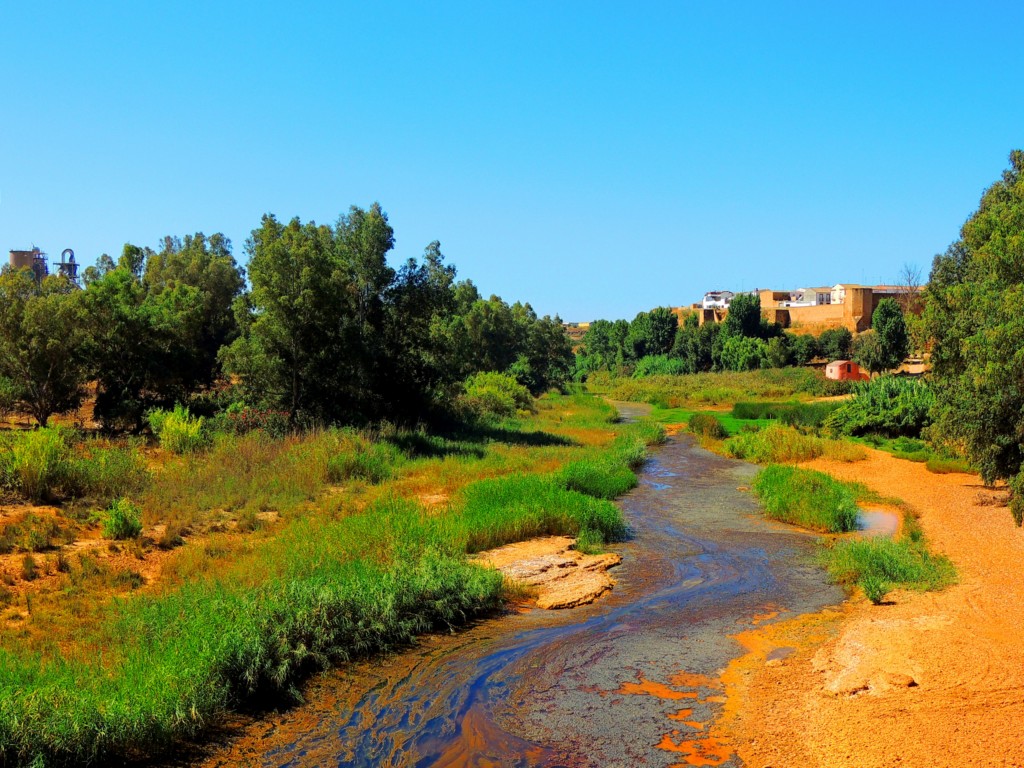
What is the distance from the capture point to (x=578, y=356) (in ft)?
396

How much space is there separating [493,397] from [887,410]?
61.7ft

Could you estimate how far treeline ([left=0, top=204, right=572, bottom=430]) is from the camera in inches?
894

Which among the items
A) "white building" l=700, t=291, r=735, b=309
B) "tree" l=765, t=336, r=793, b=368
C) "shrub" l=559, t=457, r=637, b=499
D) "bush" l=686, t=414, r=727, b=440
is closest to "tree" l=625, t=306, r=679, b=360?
"tree" l=765, t=336, r=793, b=368

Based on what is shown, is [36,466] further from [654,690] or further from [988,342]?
[988,342]

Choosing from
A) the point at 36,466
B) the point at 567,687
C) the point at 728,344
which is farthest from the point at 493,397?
the point at 728,344

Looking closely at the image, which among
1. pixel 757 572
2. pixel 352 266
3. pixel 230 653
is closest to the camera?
pixel 230 653

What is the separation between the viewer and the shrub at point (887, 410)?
33.9 metres

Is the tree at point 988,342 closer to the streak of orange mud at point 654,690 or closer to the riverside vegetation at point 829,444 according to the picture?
the riverside vegetation at point 829,444

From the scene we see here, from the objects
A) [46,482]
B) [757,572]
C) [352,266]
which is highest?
[352,266]

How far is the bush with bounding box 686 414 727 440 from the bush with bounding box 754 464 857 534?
47.2 feet

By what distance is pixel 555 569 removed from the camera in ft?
45.8

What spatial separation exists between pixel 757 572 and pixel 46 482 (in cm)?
1350

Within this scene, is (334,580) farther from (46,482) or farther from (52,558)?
(46,482)

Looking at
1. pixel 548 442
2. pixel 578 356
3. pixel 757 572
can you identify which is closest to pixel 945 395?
pixel 757 572
